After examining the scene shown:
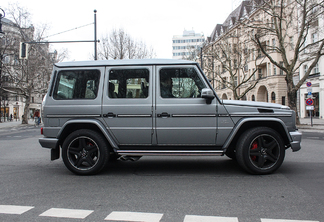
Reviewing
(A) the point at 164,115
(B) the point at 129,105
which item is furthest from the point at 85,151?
(A) the point at 164,115

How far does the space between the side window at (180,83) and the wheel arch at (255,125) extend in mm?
906

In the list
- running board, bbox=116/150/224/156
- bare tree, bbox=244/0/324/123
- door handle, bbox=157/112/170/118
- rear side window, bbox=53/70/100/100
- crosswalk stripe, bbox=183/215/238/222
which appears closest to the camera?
crosswalk stripe, bbox=183/215/238/222

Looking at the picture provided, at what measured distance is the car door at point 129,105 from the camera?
544 cm

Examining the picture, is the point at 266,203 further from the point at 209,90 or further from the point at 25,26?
the point at 25,26

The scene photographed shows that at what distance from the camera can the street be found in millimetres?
3387

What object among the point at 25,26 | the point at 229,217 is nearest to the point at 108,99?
the point at 229,217

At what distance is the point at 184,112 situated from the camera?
211 inches

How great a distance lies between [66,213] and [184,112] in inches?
105

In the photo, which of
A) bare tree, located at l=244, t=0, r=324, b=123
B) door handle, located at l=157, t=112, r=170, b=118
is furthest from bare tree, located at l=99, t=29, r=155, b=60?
door handle, located at l=157, t=112, r=170, b=118

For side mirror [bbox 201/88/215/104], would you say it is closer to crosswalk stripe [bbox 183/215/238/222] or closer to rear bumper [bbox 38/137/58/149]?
crosswalk stripe [bbox 183/215/238/222]

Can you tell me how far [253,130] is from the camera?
5348mm

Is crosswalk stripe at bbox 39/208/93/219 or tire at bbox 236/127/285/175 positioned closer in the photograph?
crosswalk stripe at bbox 39/208/93/219

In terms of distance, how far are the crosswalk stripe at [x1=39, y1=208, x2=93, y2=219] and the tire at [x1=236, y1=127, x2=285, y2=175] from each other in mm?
2916

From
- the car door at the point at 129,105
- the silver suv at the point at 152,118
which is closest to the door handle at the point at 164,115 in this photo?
the silver suv at the point at 152,118
